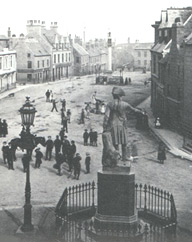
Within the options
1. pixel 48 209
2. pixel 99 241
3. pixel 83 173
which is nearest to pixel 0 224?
pixel 48 209

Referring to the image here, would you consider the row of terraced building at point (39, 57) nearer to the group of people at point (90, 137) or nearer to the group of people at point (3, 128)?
the group of people at point (3, 128)

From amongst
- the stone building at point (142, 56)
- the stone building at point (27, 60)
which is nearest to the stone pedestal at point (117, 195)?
the stone building at point (27, 60)

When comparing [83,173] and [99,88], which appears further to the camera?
[99,88]

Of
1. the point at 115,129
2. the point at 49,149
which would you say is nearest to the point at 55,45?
the point at 49,149

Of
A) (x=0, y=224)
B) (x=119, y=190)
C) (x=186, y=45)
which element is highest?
(x=186, y=45)

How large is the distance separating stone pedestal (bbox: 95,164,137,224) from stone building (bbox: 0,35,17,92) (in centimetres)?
4812

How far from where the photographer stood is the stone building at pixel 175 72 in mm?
30766

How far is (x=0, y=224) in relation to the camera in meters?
14.6

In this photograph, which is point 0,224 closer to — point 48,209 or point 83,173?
point 48,209

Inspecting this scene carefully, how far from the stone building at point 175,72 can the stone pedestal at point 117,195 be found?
54.5 feet

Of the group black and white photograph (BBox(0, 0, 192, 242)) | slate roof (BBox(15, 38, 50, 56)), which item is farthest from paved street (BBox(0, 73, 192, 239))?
slate roof (BBox(15, 38, 50, 56))

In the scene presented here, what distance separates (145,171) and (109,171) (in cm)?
992

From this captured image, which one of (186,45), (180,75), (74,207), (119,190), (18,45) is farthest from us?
(18,45)

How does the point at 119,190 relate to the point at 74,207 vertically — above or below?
above
